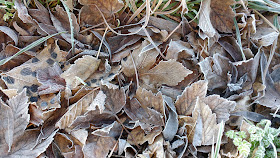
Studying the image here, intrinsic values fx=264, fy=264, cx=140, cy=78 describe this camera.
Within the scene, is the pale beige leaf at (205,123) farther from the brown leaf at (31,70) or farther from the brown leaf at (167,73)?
the brown leaf at (31,70)

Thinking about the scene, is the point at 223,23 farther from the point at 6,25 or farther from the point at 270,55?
the point at 6,25

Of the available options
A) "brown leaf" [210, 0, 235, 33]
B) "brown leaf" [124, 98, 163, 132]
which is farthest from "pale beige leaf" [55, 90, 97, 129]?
"brown leaf" [210, 0, 235, 33]

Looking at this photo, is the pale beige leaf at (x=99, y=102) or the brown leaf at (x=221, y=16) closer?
the pale beige leaf at (x=99, y=102)

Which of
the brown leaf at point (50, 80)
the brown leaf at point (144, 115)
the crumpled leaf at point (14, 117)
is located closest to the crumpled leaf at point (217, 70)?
the brown leaf at point (144, 115)

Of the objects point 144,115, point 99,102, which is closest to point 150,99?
point 144,115

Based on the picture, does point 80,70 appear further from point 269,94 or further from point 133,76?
point 269,94

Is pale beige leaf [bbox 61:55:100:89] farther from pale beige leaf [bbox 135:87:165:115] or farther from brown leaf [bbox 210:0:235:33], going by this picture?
brown leaf [bbox 210:0:235:33]
